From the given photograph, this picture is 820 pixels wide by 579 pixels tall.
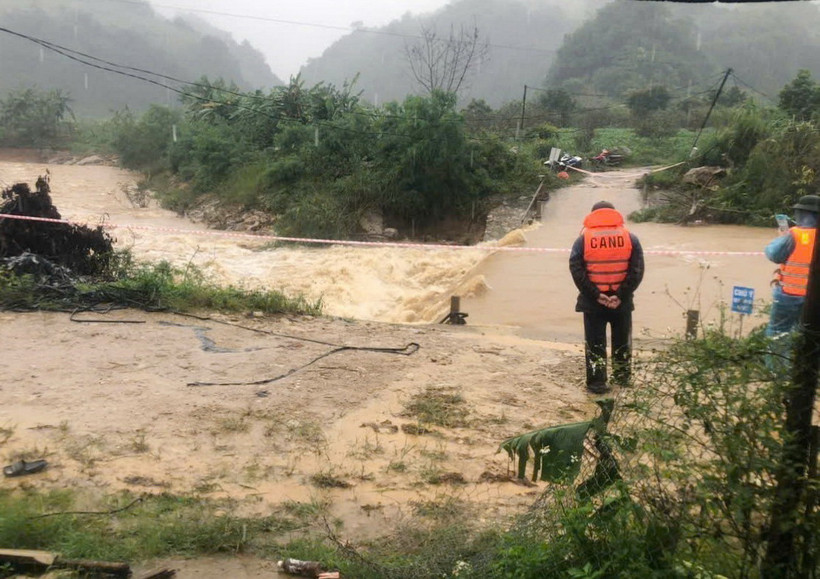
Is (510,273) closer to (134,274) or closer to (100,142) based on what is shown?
(134,274)

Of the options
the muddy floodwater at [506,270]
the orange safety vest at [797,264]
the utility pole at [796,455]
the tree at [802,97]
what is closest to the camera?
the utility pole at [796,455]

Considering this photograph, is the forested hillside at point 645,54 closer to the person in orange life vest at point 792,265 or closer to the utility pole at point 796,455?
the person in orange life vest at point 792,265

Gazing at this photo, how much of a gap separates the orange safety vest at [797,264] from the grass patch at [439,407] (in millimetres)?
2796

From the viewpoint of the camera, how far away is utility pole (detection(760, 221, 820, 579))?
2.35 metres

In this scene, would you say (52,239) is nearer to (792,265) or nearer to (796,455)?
(792,265)

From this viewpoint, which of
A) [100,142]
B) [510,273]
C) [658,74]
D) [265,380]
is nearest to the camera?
[265,380]

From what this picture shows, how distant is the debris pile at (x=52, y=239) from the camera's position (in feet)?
31.8

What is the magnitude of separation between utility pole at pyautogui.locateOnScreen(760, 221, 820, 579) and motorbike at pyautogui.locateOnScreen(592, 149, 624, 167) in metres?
24.5

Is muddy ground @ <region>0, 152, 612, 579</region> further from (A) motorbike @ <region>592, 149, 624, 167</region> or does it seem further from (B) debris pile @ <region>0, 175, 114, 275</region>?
(A) motorbike @ <region>592, 149, 624, 167</region>

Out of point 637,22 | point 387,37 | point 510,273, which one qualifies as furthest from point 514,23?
point 510,273

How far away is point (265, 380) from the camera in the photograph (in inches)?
257

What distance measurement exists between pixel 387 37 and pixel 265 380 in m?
96.0

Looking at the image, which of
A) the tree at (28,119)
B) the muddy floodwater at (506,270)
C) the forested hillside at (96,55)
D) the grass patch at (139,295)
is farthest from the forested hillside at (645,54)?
the grass patch at (139,295)

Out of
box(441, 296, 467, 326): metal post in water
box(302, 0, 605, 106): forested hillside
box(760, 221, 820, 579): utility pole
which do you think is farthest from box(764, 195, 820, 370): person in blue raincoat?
box(302, 0, 605, 106): forested hillside
